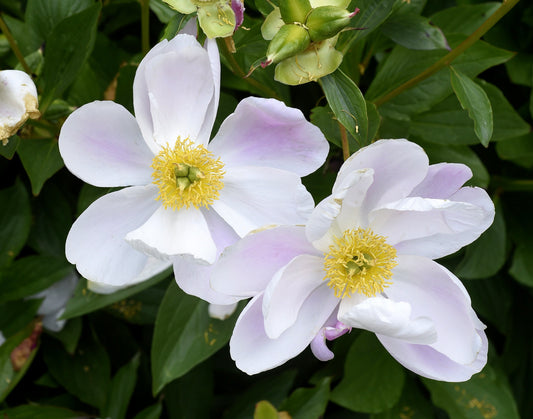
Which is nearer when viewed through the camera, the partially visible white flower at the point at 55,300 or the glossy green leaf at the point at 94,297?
the glossy green leaf at the point at 94,297

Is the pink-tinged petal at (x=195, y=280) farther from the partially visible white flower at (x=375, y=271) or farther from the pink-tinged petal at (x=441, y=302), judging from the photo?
the pink-tinged petal at (x=441, y=302)

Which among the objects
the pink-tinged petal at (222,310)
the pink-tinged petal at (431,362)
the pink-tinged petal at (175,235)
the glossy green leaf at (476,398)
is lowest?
the glossy green leaf at (476,398)

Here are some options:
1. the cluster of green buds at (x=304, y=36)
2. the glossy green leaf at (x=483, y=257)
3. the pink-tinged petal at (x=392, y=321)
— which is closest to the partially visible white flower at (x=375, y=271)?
the pink-tinged petal at (x=392, y=321)

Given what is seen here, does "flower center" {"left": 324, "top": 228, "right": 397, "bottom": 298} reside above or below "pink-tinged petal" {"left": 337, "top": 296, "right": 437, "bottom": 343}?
below

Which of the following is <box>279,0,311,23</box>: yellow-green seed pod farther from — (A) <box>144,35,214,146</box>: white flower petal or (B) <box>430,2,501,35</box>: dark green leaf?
(B) <box>430,2,501,35</box>: dark green leaf

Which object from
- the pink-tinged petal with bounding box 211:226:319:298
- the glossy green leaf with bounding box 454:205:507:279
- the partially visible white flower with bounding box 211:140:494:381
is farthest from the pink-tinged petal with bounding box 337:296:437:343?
the glossy green leaf with bounding box 454:205:507:279

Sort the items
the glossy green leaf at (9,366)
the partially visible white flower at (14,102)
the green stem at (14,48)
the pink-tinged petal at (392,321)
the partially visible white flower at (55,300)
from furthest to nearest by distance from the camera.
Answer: the partially visible white flower at (55,300) < the glossy green leaf at (9,366) < the green stem at (14,48) < the partially visible white flower at (14,102) < the pink-tinged petal at (392,321)

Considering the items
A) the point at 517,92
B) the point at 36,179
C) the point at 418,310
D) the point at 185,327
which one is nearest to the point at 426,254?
the point at 418,310

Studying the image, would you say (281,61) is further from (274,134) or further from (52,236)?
(52,236)
